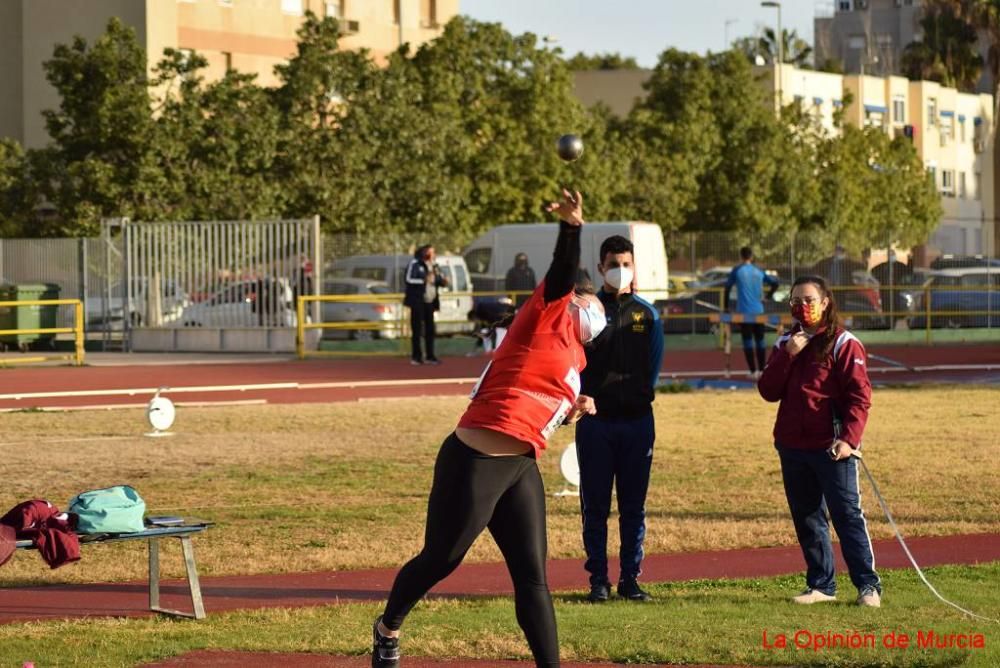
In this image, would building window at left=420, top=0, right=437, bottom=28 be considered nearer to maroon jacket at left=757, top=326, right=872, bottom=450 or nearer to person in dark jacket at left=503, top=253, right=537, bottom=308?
person in dark jacket at left=503, top=253, right=537, bottom=308

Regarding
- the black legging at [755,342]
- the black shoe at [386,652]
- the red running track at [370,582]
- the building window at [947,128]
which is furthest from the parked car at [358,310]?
the building window at [947,128]

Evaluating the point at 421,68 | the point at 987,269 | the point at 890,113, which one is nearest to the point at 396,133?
the point at 421,68

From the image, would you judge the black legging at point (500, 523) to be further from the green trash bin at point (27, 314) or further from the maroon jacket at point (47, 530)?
the green trash bin at point (27, 314)

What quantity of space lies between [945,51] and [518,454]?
99.9 meters

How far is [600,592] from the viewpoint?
1024 cm

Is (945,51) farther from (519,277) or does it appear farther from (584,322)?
(584,322)

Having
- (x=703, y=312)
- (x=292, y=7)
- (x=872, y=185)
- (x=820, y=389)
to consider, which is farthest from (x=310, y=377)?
(x=872, y=185)

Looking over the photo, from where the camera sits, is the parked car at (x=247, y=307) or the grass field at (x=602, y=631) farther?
the parked car at (x=247, y=307)

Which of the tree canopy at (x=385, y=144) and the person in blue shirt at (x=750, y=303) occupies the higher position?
the tree canopy at (x=385, y=144)

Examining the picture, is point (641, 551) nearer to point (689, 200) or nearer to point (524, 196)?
point (524, 196)

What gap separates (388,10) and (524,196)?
13.8 metres

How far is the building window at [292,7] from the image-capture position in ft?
206

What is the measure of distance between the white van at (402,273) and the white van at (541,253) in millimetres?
796

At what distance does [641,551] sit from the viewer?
10312mm
